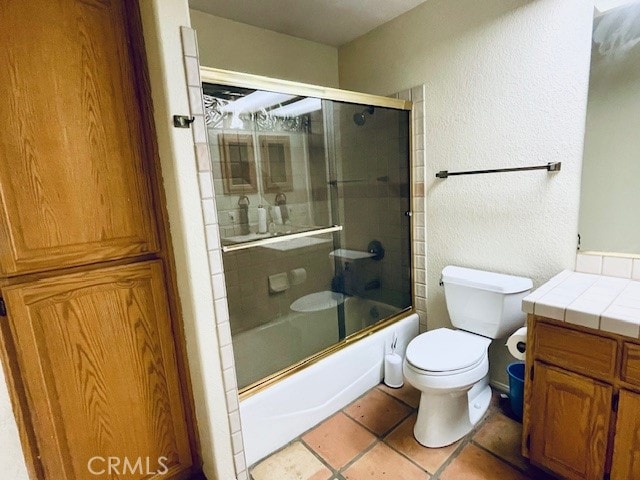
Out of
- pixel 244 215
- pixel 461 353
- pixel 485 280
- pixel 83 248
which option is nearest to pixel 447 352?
pixel 461 353

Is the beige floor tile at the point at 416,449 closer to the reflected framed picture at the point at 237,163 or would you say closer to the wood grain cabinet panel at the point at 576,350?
the wood grain cabinet panel at the point at 576,350

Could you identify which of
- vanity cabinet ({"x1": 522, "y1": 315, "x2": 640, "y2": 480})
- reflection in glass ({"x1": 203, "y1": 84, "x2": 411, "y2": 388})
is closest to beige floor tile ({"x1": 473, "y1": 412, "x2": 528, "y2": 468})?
vanity cabinet ({"x1": 522, "y1": 315, "x2": 640, "y2": 480})

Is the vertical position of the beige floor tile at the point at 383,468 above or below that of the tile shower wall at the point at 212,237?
below

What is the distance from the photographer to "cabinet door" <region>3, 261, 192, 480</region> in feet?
3.45

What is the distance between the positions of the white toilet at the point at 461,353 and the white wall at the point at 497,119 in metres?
0.21

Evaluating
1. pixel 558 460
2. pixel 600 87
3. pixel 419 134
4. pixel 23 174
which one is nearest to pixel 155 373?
pixel 23 174

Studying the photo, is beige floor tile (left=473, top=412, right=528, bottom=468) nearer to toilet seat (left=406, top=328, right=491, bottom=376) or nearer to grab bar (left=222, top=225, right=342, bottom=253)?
toilet seat (left=406, top=328, right=491, bottom=376)

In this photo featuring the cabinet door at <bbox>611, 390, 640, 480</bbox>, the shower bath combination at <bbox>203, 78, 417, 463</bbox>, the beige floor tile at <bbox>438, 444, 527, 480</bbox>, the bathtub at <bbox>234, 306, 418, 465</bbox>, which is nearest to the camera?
the cabinet door at <bbox>611, 390, 640, 480</bbox>

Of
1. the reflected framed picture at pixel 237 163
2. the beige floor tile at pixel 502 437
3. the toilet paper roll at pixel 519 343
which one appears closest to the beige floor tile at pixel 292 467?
the beige floor tile at pixel 502 437

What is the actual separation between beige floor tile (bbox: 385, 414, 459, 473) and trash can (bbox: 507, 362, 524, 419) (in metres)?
0.42

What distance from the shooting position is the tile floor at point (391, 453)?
144 centimetres

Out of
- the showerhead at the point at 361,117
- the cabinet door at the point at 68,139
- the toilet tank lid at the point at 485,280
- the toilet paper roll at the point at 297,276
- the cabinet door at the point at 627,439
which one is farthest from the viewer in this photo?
the toilet paper roll at the point at 297,276

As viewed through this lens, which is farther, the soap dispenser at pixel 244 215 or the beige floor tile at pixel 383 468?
the soap dispenser at pixel 244 215

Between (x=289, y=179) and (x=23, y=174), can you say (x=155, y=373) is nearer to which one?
(x=23, y=174)
